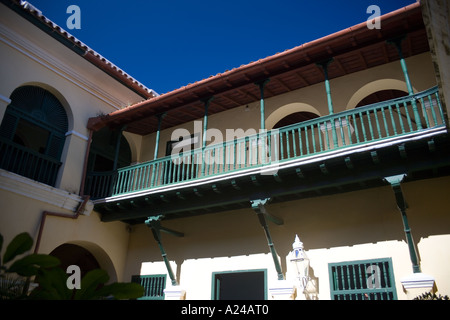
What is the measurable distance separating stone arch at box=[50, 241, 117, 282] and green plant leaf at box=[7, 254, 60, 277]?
30.5 ft

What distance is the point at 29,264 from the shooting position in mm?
2324

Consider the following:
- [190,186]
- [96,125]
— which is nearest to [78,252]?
[96,125]

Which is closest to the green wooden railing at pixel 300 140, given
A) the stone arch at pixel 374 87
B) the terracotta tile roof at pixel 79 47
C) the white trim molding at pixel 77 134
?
the stone arch at pixel 374 87

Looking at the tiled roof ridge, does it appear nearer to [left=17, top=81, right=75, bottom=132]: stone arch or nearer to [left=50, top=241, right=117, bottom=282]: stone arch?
[left=17, top=81, right=75, bottom=132]: stone arch

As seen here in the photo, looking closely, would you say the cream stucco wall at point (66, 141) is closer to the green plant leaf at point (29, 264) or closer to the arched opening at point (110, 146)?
the arched opening at point (110, 146)

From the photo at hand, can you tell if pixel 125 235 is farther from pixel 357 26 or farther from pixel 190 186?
pixel 357 26

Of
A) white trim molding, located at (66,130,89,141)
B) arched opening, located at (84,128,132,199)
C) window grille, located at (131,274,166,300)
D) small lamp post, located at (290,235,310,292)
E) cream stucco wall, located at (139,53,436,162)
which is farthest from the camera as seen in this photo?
arched opening, located at (84,128,132,199)

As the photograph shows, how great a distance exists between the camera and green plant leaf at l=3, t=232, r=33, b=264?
2287mm

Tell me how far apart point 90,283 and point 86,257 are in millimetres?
10126

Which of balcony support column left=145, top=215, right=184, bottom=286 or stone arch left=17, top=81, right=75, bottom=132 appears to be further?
stone arch left=17, top=81, right=75, bottom=132

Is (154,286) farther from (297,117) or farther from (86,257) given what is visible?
(297,117)

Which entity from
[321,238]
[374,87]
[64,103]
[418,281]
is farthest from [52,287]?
[64,103]

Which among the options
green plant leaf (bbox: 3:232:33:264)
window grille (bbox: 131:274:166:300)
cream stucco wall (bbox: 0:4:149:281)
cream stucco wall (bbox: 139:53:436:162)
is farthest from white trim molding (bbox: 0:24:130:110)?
green plant leaf (bbox: 3:232:33:264)
